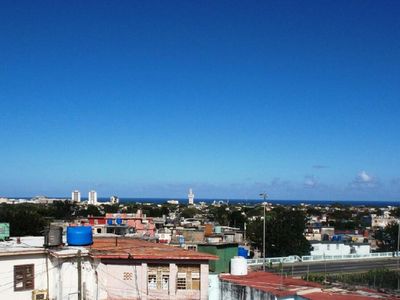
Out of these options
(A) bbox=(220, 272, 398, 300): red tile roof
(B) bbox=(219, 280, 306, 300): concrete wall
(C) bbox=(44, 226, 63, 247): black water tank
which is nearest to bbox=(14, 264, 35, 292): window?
(C) bbox=(44, 226, 63, 247): black water tank

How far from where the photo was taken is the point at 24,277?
2038 centimetres

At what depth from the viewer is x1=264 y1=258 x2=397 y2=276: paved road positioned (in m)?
44.2

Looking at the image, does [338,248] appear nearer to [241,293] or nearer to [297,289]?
[241,293]

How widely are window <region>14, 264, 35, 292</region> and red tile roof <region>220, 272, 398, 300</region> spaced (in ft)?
31.0

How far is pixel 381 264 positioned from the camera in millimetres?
49750

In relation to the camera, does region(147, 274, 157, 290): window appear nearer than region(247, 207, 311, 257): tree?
Yes

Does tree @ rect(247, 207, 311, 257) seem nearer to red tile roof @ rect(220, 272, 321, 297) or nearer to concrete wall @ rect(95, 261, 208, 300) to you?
red tile roof @ rect(220, 272, 321, 297)

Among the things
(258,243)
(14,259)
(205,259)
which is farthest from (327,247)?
(14,259)

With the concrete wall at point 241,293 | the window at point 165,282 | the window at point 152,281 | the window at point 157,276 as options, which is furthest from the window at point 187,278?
the concrete wall at point 241,293

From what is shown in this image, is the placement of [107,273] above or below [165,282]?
above

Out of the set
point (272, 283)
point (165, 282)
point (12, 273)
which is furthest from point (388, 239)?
point (12, 273)

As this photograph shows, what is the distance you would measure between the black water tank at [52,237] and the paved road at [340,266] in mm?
26291

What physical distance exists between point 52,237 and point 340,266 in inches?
1388

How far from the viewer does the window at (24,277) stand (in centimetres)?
2019
